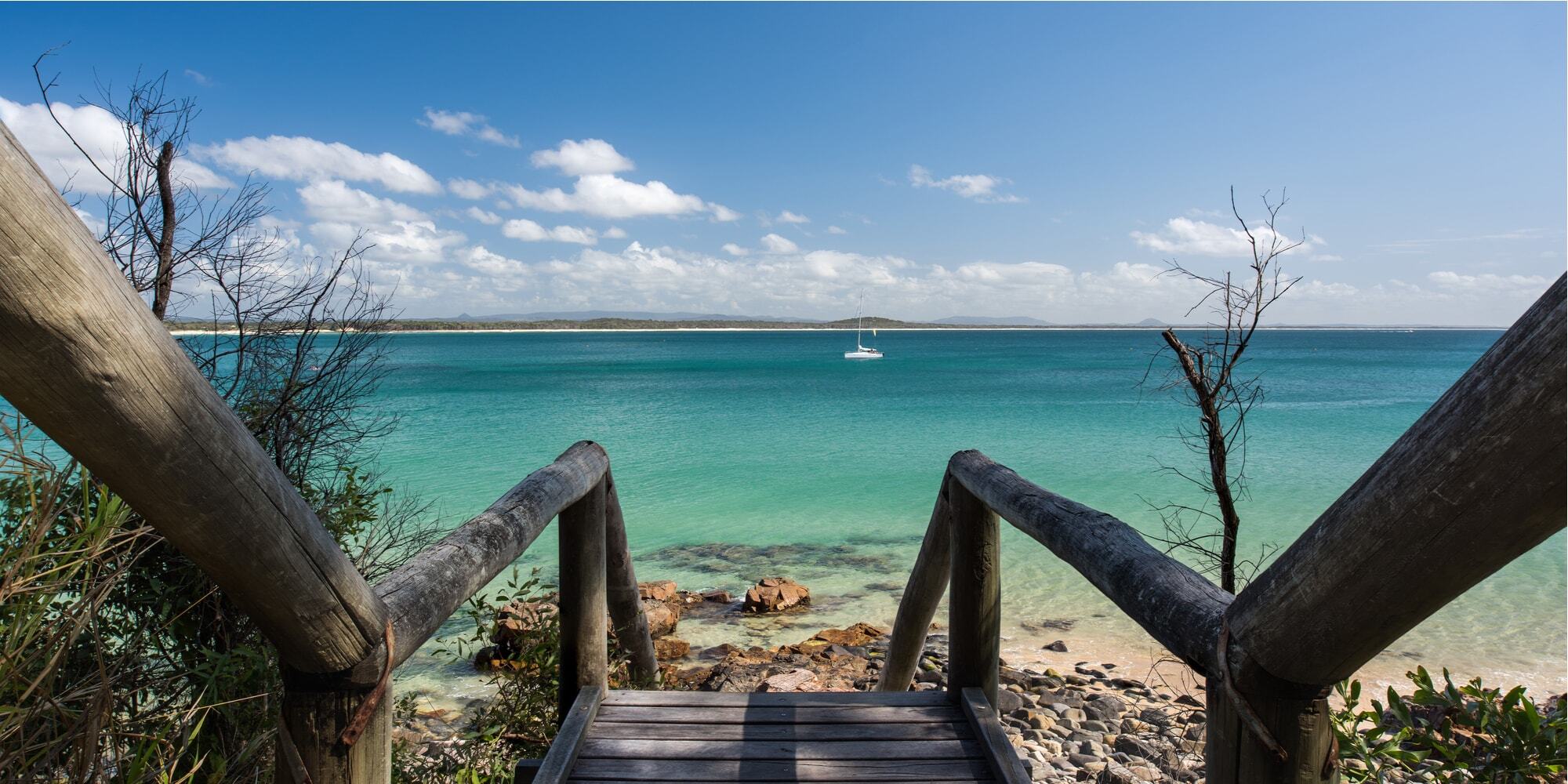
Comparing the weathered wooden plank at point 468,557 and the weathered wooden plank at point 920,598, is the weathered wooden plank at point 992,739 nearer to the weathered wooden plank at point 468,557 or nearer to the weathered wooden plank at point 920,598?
the weathered wooden plank at point 920,598

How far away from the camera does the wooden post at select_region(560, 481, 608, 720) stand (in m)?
3.07

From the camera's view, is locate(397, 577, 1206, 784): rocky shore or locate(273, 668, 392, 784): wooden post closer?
locate(273, 668, 392, 784): wooden post

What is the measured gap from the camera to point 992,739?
2.70 meters

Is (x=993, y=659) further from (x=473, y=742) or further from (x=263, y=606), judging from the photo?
(x=263, y=606)

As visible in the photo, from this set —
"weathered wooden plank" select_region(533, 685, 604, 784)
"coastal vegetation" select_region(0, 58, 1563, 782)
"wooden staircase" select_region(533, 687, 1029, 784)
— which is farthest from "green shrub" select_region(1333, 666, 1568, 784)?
"weathered wooden plank" select_region(533, 685, 604, 784)

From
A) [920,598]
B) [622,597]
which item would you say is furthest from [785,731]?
[622,597]

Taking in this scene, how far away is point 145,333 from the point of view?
909 mm

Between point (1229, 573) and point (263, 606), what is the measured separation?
3.94 metres

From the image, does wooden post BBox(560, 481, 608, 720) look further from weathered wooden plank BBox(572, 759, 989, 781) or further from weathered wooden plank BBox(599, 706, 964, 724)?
weathered wooden plank BBox(572, 759, 989, 781)

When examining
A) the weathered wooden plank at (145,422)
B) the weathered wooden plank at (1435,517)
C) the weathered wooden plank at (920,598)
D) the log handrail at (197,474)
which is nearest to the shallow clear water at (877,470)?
the weathered wooden plank at (920,598)

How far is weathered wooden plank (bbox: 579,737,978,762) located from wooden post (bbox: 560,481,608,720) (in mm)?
308

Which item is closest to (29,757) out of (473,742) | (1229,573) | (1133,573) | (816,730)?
(473,742)

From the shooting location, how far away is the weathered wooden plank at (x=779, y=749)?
2.74m

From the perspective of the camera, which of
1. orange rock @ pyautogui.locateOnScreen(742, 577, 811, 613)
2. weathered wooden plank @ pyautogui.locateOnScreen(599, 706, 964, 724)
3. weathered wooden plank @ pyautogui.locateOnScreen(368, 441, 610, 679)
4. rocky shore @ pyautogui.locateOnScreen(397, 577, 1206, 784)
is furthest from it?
orange rock @ pyautogui.locateOnScreen(742, 577, 811, 613)
